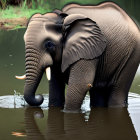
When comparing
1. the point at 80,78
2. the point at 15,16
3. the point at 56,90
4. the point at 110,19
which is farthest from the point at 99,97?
the point at 15,16

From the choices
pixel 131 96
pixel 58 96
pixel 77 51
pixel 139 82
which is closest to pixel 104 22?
pixel 77 51

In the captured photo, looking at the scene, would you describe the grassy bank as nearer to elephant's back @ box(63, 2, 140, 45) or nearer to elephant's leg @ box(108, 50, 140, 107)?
elephant's back @ box(63, 2, 140, 45)

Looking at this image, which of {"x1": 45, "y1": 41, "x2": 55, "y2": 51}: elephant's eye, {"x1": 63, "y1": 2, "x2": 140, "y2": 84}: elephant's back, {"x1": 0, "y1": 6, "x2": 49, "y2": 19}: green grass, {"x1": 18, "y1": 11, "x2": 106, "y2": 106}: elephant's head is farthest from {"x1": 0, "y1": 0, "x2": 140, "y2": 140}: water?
{"x1": 0, "y1": 6, "x2": 49, "y2": 19}: green grass

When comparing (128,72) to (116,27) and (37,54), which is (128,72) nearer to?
(116,27)

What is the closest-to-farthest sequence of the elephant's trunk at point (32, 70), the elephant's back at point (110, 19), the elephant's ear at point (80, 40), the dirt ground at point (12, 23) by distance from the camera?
the elephant's trunk at point (32, 70) → the elephant's ear at point (80, 40) → the elephant's back at point (110, 19) → the dirt ground at point (12, 23)

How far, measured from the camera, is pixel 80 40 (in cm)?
712

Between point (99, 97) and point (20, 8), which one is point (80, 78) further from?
point (20, 8)

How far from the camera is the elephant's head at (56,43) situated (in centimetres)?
699

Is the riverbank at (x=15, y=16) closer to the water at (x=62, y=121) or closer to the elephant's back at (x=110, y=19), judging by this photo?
the water at (x=62, y=121)

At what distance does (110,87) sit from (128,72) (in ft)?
1.10

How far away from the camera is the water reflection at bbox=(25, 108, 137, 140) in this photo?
246 inches

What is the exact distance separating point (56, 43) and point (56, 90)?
94 centimetres

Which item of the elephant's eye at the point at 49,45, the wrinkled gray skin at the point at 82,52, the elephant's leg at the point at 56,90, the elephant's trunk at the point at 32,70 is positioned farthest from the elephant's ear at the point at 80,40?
the elephant's leg at the point at 56,90

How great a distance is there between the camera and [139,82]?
10.6 m
